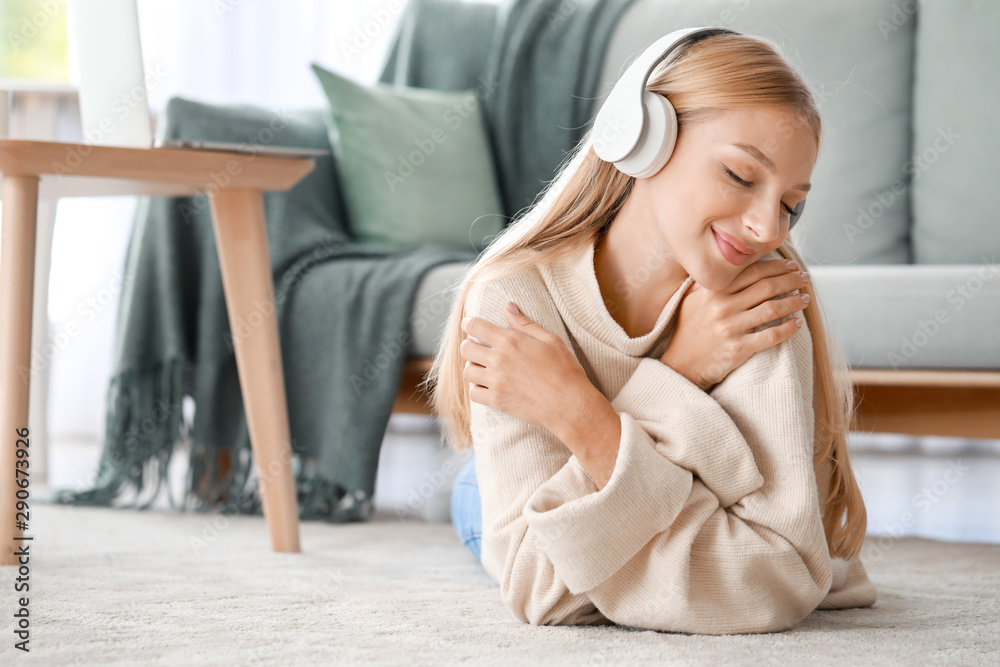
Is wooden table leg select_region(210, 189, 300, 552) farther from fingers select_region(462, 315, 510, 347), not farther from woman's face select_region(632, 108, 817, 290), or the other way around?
woman's face select_region(632, 108, 817, 290)

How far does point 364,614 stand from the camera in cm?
87

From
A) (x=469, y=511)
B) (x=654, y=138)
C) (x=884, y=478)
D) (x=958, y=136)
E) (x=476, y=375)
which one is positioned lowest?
(x=884, y=478)

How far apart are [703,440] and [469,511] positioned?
0.45 meters

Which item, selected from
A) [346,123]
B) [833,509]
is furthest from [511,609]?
[346,123]

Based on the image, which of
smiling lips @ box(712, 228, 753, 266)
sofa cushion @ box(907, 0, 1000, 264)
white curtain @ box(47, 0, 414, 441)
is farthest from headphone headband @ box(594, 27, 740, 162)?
white curtain @ box(47, 0, 414, 441)

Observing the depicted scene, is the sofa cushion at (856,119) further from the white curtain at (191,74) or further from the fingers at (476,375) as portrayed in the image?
the white curtain at (191,74)

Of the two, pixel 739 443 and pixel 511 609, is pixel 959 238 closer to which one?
pixel 739 443

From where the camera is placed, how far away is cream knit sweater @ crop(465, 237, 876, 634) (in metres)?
0.79

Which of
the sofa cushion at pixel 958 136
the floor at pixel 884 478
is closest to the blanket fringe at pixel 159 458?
the floor at pixel 884 478

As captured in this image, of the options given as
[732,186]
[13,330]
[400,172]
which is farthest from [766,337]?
[400,172]

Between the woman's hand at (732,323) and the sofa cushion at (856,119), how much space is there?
911 millimetres

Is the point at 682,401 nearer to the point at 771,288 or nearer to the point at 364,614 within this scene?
the point at 771,288

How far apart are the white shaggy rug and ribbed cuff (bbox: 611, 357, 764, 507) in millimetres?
136

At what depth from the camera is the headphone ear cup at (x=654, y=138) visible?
2.77 feet
